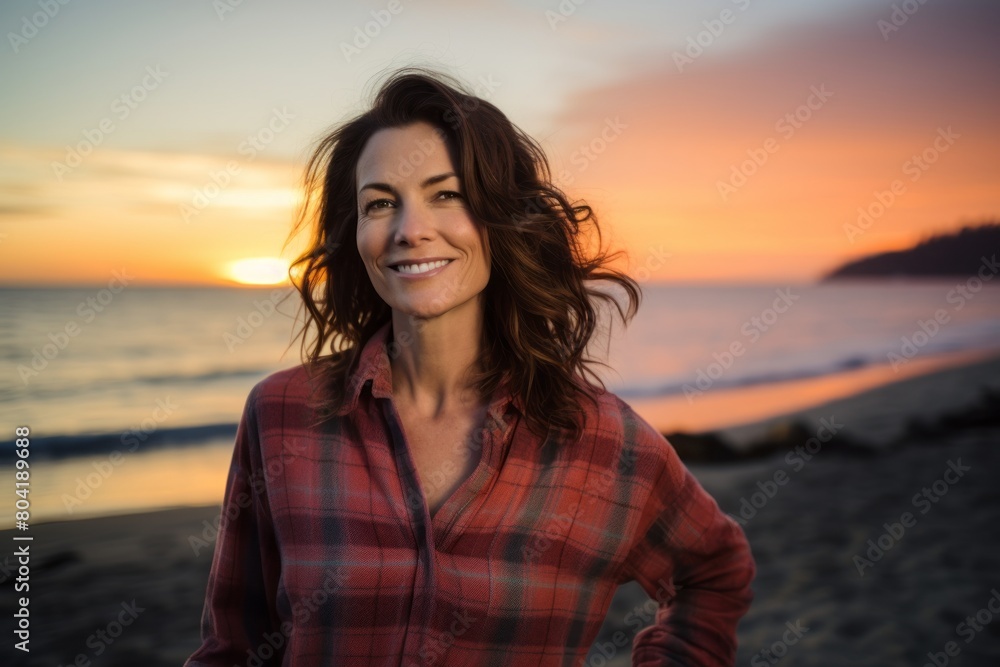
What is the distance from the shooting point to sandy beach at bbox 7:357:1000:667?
4.74 m

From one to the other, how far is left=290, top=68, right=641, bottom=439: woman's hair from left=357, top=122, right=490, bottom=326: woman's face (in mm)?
51

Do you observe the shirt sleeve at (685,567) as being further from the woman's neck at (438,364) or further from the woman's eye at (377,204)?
the woman's eye at (377,204)

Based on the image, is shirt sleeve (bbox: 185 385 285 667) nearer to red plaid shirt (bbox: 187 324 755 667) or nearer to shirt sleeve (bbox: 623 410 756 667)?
red plaid shirt (bbox: 187 324 755 667)

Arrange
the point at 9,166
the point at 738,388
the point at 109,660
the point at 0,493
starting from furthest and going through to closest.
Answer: the point at 738,388 < the point at 9,166 < the point at 0,493 < the point at 109,660

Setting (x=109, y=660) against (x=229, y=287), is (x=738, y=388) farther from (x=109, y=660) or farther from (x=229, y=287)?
(x=229, y=287)

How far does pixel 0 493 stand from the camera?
21.4 feet

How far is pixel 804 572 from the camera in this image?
5621 mm

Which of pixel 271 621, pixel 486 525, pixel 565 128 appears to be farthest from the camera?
pixel 565 128

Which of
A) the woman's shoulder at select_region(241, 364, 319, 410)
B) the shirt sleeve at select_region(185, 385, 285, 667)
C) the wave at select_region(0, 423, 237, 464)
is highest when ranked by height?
the woman's shoulder at select_region(241, 364, 319, 410)

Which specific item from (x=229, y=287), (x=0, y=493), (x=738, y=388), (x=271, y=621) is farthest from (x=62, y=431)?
(x=229, y=287)

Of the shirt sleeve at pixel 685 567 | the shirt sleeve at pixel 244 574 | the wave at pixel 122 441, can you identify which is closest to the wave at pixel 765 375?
the wave at pixel 122 441

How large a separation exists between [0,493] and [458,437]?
5.91 m

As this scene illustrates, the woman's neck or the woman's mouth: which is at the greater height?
the woman's mouth

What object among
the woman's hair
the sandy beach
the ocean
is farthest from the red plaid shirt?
the sandy beach
